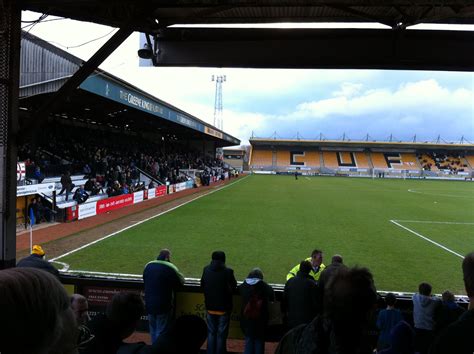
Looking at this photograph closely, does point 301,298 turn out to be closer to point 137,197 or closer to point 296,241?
point 296,241

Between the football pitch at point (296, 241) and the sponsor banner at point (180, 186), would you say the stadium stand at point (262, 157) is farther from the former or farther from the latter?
Answer: the football pitch at point (296, 241)

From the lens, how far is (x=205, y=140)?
197 ft

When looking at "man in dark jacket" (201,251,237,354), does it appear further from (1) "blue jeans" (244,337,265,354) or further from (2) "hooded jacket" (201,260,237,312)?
(1) "blue jeans" (244,337,265,354)

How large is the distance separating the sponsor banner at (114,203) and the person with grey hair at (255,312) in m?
17.1

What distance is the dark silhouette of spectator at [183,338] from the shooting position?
77.2 inches

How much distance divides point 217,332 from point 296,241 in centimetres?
893

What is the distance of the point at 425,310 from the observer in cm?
498

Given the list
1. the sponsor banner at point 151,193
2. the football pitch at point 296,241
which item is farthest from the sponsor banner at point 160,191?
the football pitch at point 296,241

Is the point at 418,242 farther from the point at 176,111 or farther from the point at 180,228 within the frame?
the point at 176,111

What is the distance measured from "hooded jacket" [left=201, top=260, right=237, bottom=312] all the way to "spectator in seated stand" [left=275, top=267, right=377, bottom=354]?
3.39m

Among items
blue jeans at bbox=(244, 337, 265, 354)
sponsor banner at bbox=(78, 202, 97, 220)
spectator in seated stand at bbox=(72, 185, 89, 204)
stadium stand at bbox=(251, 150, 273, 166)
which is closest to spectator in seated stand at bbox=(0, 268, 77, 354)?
blue jeans at bbox=(244, 337, 265, 354)

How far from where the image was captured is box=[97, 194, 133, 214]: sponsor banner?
2072cm

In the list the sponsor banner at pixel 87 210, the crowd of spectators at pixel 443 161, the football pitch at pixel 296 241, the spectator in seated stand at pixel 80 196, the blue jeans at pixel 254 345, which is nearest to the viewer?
the blue jeans at pixel 254 345

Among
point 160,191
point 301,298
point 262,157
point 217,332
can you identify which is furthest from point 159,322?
point 262,157
